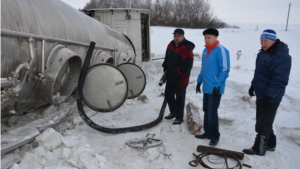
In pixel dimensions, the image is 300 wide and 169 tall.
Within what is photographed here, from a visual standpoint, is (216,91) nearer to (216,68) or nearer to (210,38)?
(216,68)

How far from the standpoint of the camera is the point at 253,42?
23.3m

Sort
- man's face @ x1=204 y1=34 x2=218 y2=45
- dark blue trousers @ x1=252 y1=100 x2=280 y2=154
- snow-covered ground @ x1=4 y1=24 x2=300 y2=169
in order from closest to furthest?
snow-covered ground @ x1=4 y1=24 x2=300 y2=169 → dark blue trousers @ x1=252 y1=100 x2=280 y2=154 → man's face @ x1=204 y1=34 x2=218 y2=45

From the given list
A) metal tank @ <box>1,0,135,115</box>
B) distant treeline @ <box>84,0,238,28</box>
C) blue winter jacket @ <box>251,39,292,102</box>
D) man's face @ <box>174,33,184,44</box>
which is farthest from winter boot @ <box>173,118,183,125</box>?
distant treeline @ <box>84,0,238,28</box>

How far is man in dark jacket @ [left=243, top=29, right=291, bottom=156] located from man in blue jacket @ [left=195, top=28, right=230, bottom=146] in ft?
1.58

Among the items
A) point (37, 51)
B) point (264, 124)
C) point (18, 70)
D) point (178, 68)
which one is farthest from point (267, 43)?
point (18, 70)

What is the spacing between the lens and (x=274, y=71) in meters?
3.19

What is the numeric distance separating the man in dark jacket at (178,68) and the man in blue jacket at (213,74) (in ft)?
1.84

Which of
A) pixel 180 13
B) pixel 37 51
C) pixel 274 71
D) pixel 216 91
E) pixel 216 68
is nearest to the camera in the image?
pixel 37 51

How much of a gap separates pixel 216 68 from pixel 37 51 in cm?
263

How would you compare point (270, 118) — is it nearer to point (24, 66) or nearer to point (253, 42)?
point (24, 66)

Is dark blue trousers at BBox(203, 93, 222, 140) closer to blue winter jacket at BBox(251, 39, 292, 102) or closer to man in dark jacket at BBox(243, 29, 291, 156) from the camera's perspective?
man in dark jacket at BBox(243, 29, 291, 156)

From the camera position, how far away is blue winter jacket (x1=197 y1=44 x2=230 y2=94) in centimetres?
364

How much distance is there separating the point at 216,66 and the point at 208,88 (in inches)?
14.8

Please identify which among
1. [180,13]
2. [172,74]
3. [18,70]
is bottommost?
[172,74]
